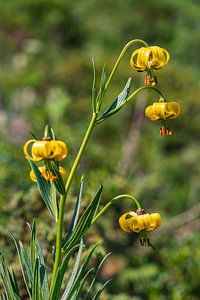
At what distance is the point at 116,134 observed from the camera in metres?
10.4

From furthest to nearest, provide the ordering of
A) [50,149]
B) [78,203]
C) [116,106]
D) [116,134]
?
1. [116,134]
2. [78,203]
3. [116,106]
4. [50,149]

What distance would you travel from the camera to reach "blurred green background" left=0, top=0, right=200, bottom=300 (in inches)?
179

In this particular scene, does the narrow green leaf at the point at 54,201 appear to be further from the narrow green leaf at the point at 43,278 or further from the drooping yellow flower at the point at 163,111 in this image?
the drooping yellow flower at the point at 163,111

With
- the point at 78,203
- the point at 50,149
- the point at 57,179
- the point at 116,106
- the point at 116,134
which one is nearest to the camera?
the point at 50,149

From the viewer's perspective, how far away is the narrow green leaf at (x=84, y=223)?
7.95 feet

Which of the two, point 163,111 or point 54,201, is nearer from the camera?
point 163,111

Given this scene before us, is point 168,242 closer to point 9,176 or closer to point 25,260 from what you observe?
point 9,176

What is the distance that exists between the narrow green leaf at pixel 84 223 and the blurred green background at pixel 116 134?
3.13ft

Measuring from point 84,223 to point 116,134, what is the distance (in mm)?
7988

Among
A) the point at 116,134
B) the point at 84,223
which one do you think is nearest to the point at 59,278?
the point at 84,223

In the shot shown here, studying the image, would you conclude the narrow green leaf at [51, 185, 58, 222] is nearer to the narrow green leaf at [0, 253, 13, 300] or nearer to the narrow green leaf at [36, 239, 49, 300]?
the narrow green leaf at [36, 239, 49, 300]

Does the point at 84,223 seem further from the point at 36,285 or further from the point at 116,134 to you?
the point at 116,134

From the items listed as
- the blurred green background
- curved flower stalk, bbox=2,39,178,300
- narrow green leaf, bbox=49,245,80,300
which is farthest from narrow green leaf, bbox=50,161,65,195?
the blurred green background

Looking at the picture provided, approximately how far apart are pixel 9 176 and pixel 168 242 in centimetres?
139
